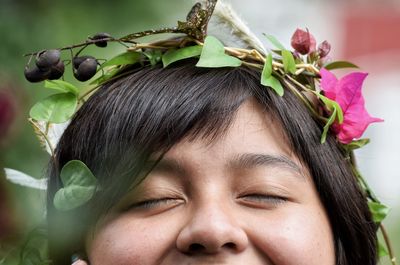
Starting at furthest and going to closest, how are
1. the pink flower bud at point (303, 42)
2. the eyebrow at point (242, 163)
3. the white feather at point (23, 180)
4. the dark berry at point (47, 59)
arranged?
1. the white feather at point (23, 180)
2. the pink flower bud at point (303, 42)
3. the dark berry at point (47, 59)
4. the eyebrow at point (242, 163)

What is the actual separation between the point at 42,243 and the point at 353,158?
33.3 inches

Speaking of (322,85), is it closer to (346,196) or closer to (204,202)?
(346,196)

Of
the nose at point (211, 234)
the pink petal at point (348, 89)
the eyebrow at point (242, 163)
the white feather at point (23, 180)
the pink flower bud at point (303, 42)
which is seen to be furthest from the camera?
the white feather at point (23, 180)

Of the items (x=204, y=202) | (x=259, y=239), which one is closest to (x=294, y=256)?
(x=259, y=239)

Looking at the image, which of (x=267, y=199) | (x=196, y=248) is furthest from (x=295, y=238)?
(x=196, y=248)

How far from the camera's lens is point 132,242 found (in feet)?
6.88

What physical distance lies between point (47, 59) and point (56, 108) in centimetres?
13

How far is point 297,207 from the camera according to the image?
2.18 meters

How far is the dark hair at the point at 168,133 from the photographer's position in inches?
85.4

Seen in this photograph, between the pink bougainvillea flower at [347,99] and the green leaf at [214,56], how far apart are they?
0.79ft

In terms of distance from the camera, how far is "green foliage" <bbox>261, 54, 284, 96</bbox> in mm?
2229

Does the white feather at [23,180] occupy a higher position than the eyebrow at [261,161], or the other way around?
the eyebrow at [261,161]

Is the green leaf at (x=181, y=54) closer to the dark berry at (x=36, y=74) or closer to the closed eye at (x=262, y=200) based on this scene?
the dark berry at (x=36, y=74)

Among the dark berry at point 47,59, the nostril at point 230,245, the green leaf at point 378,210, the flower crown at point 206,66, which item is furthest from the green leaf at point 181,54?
the green leaf at point 378,210
